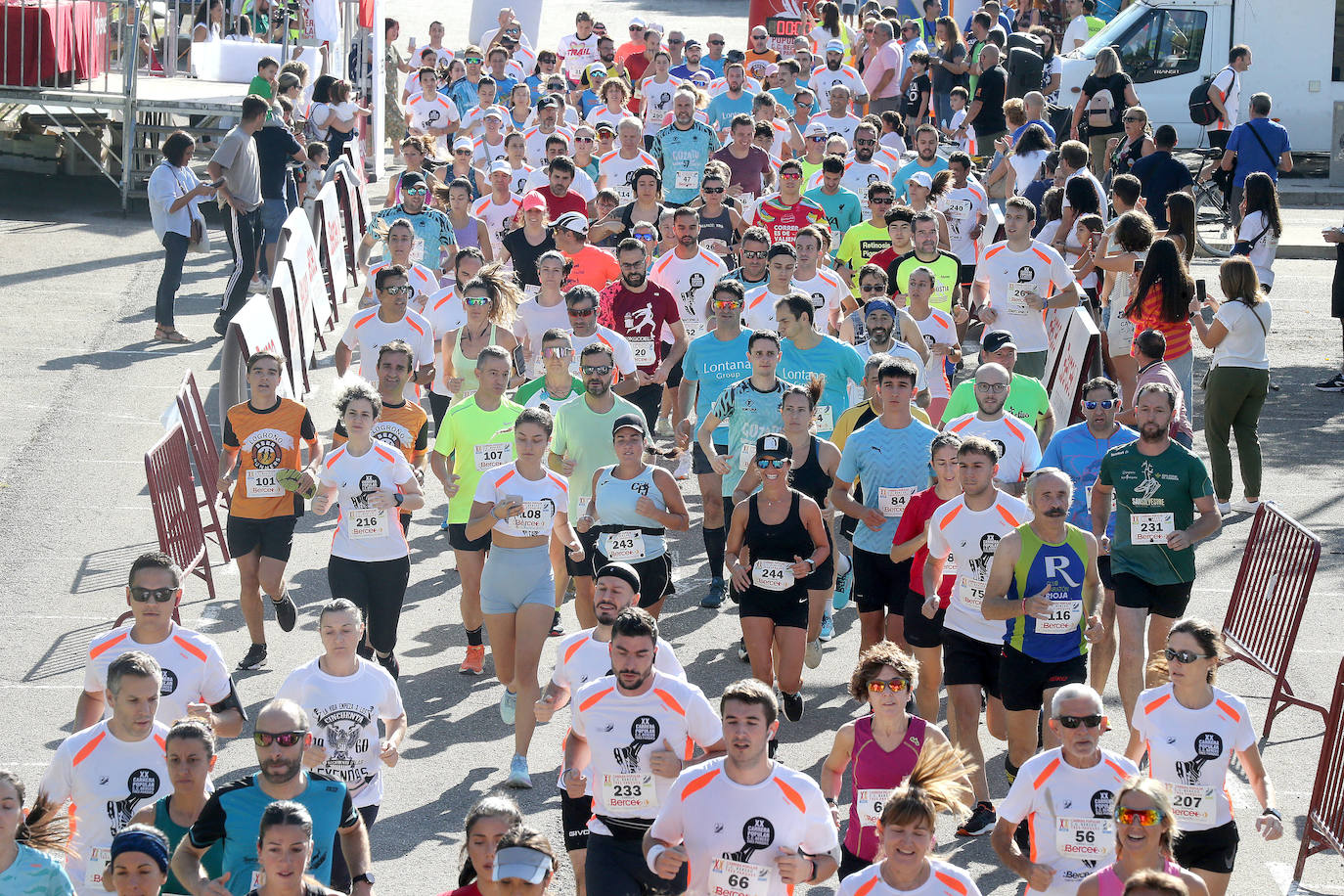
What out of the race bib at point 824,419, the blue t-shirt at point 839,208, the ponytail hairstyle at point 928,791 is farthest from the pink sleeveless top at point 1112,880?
the blue t-shirt at point 839,208

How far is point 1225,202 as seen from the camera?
75.9ft

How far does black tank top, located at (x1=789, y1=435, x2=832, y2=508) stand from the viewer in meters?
9.75

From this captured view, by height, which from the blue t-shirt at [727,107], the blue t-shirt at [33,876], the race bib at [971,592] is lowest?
the blue t-shirt at [33,876]

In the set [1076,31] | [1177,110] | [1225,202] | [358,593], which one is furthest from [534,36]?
[358,593]

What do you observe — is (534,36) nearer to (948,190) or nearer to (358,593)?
(948,190)

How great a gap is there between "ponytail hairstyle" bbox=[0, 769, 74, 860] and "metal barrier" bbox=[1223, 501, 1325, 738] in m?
5.82

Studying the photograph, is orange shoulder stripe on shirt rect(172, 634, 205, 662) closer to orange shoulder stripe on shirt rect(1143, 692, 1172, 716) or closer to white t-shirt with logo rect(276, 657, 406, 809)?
white t-shirt with logo rect(276, 657, 406, 809)

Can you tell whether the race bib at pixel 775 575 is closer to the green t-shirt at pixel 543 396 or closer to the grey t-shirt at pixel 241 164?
the green t-shirt at pixel 543 396

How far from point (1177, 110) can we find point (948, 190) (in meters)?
11.6

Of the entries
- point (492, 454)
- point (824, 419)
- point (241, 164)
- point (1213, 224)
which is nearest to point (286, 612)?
point (492, 454)

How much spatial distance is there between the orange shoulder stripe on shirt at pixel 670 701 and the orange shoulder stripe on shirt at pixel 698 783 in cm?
63

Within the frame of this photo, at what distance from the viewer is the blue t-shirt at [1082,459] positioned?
9492 mm

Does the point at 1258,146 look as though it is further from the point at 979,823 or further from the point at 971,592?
the point at 979,823

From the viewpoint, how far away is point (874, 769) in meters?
6.73
